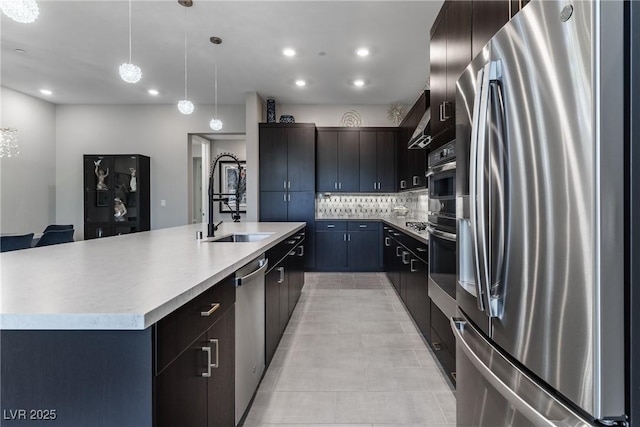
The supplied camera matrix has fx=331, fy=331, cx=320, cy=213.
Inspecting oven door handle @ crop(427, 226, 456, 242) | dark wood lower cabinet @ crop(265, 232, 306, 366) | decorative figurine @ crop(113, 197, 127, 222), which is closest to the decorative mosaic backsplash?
dark wood lower cabinet @ crop(265, 232, 306, 366)

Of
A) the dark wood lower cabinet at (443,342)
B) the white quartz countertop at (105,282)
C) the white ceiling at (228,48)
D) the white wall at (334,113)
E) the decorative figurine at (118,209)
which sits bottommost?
the dark wood lower cabinet at (443,342)

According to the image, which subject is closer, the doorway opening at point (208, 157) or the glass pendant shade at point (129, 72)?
the glass pendant shade at point (129, 72)

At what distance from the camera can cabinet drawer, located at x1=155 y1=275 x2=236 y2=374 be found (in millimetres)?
882

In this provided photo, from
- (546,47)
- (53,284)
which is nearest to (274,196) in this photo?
(53,284)

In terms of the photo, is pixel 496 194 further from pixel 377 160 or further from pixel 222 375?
pixel 377 160

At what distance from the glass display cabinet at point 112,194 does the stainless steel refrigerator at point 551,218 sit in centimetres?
630

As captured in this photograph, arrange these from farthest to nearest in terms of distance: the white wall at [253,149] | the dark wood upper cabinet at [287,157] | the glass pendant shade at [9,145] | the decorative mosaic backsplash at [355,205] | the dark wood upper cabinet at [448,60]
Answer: the decorative mosaic backsplash at [355,205] → the dark wood upper cabinet at [287,157] → the white wall at [253,149] → the glass pendant shade at [9,145] → the dark wood upper cabinet at [448,60]

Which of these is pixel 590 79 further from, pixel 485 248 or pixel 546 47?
pixel 485 248

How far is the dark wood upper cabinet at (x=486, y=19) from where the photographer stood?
126 cm

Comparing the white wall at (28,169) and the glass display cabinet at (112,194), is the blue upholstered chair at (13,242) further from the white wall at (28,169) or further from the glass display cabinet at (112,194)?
the white wall at (28,169)

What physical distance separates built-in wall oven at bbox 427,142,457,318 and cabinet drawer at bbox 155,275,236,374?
114 cm

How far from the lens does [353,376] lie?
227 cm

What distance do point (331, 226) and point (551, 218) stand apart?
5018 millimetres

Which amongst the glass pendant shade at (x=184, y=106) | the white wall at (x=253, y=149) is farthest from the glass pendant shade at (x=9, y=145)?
the white wall at (x=253, y=149)
